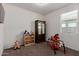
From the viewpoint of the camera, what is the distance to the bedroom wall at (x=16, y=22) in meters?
3.24

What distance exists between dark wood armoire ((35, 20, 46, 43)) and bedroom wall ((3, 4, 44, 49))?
27 cm

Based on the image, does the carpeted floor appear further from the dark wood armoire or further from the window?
the dark wood armoire

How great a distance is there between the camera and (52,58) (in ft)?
3.40

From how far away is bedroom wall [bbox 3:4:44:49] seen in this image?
3.24m

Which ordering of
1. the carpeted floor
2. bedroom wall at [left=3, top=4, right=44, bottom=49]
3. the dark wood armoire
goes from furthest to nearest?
the dark wood armoire → bedroom wall at [left=3, top=4, right=44, bottom=49] → the carpeted floor

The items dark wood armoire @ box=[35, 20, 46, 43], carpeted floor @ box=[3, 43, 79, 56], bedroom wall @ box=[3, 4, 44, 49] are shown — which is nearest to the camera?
carpeted floor @ box=[3, 43, 79, 56]

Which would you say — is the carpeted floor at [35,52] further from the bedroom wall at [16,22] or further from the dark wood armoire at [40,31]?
the dark wood armoire at [40,31]

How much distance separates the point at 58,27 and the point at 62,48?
3.11ft

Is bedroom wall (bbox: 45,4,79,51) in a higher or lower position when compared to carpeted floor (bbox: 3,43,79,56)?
higher

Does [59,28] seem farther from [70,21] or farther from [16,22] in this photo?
[16,22]

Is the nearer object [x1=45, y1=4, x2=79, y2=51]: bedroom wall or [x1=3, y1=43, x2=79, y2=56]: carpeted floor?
[x1=3, y1=43, x2=79, y2=56]: carpeted floor

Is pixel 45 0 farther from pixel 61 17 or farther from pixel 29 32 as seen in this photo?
pixel 29 32

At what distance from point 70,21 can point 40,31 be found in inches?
80.2

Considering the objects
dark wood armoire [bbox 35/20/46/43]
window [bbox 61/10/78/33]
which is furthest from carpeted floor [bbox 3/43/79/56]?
dark wood armoire [bbox 35/20/46/43]
